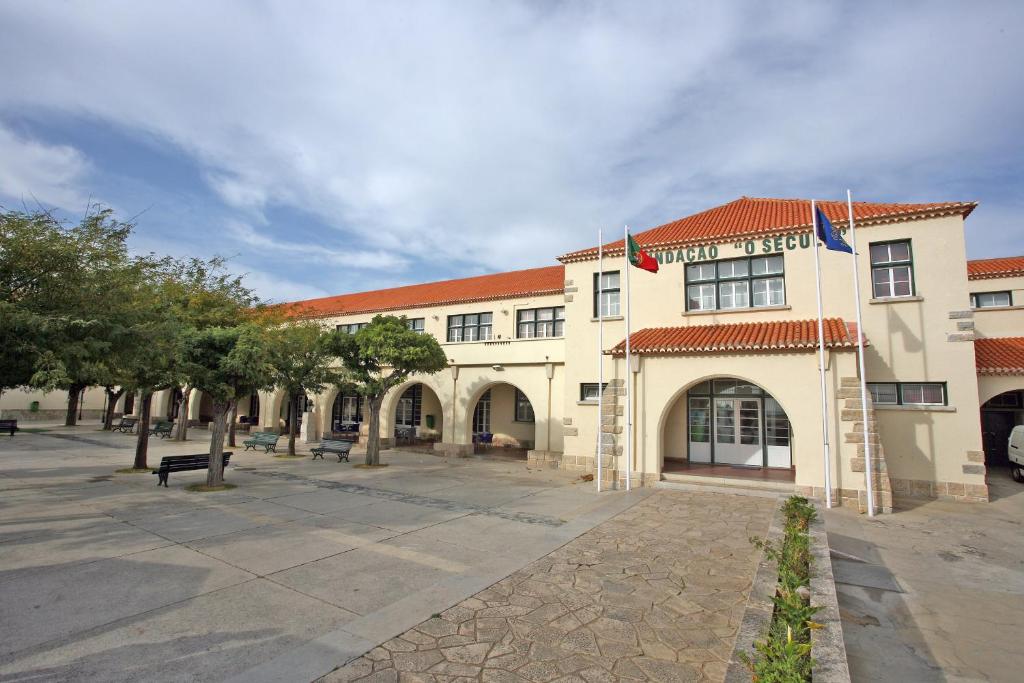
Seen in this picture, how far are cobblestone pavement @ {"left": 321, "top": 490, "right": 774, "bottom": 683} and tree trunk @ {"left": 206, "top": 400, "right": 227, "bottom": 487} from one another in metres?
10.1

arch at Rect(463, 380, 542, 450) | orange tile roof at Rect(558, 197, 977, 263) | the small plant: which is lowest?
the small plant

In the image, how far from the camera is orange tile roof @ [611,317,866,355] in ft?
40.1

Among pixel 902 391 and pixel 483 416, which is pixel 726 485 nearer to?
pixel 902 391

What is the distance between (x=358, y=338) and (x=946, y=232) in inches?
707

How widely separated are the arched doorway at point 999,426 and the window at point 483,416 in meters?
21.6

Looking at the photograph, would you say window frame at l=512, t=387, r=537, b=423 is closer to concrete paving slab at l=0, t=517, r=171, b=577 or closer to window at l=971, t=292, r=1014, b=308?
concrete paving slab at l=0, t=517, r=171, b=577

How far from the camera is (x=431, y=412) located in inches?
1074

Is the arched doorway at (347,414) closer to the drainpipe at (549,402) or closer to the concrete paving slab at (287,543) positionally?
the drainpipe at (549,402)

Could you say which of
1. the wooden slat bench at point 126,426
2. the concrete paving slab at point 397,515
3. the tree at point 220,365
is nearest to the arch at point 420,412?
the tree at point 220,365

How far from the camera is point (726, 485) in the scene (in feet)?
42.6

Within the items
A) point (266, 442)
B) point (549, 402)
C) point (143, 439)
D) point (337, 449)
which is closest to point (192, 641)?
point (143, 439)

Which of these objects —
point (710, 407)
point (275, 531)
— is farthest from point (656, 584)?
point (710, 407)

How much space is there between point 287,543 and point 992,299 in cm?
2579

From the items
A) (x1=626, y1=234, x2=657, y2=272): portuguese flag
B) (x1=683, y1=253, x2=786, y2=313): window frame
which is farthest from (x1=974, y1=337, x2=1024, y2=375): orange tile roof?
(x1=626, y1=234, x2=657, y2=272): portuguese flag
